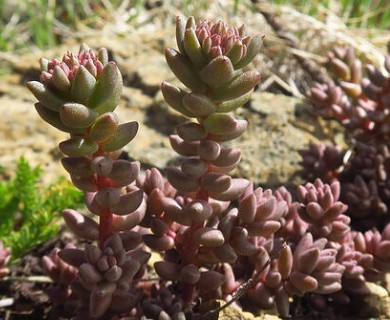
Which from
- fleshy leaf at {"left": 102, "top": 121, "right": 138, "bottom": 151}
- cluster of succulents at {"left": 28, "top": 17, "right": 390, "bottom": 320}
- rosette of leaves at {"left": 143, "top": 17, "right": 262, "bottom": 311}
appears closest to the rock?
cluster of succulents at {"left": 28, "top": 17, "right": 390, "bottom": 320}

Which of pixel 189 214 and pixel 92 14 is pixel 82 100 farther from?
pixel 92 14

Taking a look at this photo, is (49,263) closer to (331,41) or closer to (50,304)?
(50,304)

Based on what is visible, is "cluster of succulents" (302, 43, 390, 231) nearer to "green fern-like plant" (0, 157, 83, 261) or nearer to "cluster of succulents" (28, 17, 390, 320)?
"cluster of succulents" (28, 17, 390, 320)

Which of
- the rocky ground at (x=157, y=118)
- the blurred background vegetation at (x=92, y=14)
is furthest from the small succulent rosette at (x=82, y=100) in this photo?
the blurred background vegetation at (x=92, y=14)

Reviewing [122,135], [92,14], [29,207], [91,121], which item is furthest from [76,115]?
[92,14]

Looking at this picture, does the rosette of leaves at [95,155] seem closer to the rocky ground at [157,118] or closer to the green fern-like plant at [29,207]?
the green fern-like plant at [29,207]

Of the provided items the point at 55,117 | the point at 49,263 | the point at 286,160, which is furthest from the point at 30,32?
the point at 55,117
